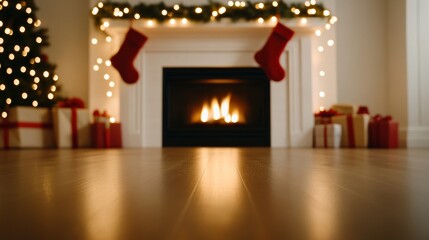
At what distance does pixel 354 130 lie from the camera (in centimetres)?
386

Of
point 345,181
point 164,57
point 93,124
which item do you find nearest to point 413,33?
point 164,57

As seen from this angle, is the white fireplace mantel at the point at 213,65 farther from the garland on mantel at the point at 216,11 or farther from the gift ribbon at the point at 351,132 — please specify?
the gift ribbon at the point at 351,132

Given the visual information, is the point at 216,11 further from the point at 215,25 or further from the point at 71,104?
the point at 71,104

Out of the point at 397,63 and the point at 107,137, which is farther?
the point at 397,63

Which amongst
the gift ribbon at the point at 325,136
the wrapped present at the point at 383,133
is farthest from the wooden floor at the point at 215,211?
the gift ribbon at the point at 325,136

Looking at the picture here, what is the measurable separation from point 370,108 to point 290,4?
4.76 ft

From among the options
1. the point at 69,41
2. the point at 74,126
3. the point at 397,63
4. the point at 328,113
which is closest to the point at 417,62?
the point at 397,63

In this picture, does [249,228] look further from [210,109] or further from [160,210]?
[210,109]

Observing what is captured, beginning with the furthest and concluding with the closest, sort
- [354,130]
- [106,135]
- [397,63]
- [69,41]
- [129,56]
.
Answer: [69,41]
[397,63]
[129,56]
[106,135]
[354,130]

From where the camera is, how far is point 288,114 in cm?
421

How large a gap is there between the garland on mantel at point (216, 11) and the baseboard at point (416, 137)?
1366mm

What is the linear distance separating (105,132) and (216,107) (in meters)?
1.14

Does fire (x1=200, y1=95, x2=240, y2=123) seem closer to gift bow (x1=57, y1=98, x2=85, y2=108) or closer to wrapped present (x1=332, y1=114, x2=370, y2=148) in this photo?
wrapped present (x1=332, y1=114, x2=370, y2=148)

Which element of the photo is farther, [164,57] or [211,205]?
[164,57]
